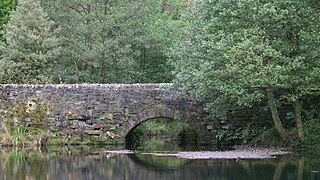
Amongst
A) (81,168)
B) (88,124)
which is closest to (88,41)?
(88,124)

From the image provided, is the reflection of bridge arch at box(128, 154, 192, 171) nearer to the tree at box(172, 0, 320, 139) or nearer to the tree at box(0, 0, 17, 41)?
the tree at box(172, 0, 320, 139)

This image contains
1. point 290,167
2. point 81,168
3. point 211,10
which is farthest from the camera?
point 211,10

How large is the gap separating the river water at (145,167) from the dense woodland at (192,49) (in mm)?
2704

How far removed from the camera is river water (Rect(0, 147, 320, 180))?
590 inches

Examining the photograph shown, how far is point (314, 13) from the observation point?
19.8m

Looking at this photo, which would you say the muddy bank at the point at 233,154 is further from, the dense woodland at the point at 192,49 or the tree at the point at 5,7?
the tree at the point at 5,7

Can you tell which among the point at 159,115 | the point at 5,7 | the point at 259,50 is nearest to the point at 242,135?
the point at 159,115

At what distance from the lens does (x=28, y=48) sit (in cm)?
3112

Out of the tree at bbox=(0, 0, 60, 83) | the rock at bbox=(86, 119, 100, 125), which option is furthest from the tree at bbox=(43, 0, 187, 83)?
the rock at bbox=(86, 119, 100, 125)

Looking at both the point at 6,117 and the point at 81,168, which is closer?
the point at 81,168

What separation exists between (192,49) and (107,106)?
14.8 feet

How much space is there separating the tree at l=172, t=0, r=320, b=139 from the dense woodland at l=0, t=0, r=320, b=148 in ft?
0.10

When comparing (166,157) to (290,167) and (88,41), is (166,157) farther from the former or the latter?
(88,41)

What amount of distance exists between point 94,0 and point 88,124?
31.8ft
